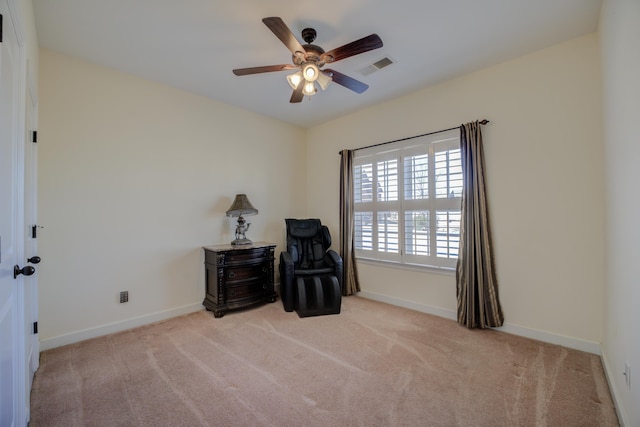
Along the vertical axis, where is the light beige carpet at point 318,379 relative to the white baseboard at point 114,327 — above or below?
below

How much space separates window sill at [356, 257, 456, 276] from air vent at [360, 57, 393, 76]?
2310mm

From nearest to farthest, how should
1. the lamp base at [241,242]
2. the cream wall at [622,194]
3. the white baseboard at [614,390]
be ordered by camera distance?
the cream wall at [622,194] → the white baseboard at [614,390] → the lamp base at [241,242]

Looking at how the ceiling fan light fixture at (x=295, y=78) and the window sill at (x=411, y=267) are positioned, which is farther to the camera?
the window sill at (x=411, y=267)

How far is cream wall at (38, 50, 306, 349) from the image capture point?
102 inches

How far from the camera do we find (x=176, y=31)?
235 centimetres

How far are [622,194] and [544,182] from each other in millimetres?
972

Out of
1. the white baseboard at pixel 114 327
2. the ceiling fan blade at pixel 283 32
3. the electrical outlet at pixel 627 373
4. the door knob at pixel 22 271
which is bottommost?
the white baseboard at pixel 114 327

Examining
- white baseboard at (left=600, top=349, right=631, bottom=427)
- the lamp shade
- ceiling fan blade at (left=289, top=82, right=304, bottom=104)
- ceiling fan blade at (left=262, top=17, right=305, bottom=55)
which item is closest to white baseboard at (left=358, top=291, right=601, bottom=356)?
white baseboard at (left=600, top=349, right=631, bottom=427)

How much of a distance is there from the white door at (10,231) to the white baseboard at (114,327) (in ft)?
4.47

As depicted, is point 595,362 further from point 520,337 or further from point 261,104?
point 261,104

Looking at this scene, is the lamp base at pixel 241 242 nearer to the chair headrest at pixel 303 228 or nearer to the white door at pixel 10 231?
the chair headrest at pixel 303 228

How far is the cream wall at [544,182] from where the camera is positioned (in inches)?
95.2

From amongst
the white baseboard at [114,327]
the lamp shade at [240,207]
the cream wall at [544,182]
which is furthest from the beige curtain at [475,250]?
the white baseboard at [114,327]

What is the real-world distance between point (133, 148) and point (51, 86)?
31.1 inches
